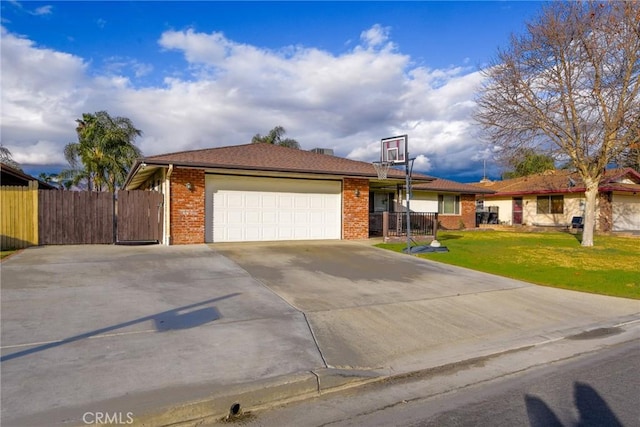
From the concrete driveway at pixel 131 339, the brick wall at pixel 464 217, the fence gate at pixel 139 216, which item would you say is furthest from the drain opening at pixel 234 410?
the brick wall at pixel 464 217

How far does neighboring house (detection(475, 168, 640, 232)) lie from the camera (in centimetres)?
2708

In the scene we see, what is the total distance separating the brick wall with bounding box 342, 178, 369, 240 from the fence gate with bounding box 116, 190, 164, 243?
722cm

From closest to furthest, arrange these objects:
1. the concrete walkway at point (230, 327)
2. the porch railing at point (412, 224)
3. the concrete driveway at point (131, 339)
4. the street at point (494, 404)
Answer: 1. the street at point (494, 404)
2. the concrete driveway at point (131, 339)
3. the concrete walkway at point (230, 327)
4. the porch railing at point (412, 224)

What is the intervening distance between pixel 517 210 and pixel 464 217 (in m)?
8.01

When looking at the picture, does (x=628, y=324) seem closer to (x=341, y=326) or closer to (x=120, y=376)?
(x=341, y=326)

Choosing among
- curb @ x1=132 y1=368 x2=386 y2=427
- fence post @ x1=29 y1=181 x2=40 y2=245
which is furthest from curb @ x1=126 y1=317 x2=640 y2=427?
fence post @ x1=29 y1=181 x2=40 y2=245

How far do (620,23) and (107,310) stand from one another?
65.4 ft

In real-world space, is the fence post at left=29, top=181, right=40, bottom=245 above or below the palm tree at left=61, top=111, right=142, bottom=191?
below

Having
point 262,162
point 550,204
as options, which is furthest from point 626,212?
point 262,162

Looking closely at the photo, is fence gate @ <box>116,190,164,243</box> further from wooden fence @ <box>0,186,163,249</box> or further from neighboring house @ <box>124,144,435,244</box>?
neighboring house @ <box>124,144,435,244</box>

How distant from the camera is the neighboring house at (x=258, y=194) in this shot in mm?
14836

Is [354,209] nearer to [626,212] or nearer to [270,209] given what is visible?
[270,209]

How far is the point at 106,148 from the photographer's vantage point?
98.3 ft

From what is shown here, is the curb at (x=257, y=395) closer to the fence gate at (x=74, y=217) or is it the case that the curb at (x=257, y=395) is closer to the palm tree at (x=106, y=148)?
the fence gate at (x=74, y=217)
